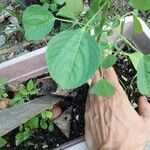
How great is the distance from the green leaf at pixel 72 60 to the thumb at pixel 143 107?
1.35 ft

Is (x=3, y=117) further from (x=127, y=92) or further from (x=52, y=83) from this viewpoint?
(x=127, y=92)

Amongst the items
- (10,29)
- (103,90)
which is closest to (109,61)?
(103,90)

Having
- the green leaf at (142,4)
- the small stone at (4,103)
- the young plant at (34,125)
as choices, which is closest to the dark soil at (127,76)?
the young plant at (34,125)

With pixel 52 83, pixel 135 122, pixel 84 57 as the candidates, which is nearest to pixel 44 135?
pixel 52 83

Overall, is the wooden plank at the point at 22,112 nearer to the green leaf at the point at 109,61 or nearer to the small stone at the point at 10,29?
the green leaf at the point at 109,61

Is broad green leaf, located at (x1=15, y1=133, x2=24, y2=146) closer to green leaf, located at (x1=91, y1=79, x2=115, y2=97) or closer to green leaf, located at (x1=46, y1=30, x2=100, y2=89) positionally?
green leaf, located at (x1=91, y1=79, x2=115, y2=97)

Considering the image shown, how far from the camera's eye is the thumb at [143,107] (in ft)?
3.40

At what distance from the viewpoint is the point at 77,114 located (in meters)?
1.11

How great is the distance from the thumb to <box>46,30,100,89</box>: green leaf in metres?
0.41

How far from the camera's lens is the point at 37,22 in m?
0.77

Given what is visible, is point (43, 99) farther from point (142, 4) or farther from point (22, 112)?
point (142, 4)

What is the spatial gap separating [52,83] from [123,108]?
0.26 metres

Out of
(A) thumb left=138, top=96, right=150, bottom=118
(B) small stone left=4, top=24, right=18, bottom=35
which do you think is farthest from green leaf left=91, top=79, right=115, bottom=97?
(B) small stone left=4, top=24, right=18, bottom=35

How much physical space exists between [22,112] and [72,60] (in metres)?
0.41
